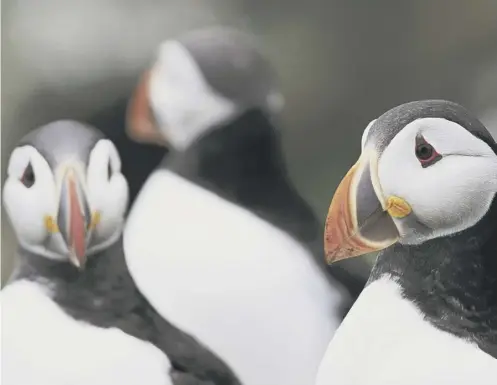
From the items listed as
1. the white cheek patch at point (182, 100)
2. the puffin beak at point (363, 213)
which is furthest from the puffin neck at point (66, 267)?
the puffin beak at point (363, 213)

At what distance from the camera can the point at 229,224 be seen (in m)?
1.49

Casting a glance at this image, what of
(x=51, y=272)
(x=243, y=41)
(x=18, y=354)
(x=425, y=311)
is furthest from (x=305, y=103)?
(x=18, y=354)

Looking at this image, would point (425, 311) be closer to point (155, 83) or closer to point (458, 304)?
point (458, 304)

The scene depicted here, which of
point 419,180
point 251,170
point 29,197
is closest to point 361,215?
point 419,180

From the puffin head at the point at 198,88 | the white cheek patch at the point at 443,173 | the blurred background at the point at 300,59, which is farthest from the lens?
the puffin head at the point at 198,88

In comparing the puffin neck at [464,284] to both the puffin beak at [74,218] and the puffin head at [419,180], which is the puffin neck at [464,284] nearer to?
the puffin head at [419,180]

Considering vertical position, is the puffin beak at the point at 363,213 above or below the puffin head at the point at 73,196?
above

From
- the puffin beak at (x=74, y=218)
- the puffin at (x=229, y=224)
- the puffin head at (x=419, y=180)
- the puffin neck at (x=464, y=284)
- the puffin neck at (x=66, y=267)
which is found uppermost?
the puffin head at (x=419, y=180)

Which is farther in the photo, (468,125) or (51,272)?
(51,272)

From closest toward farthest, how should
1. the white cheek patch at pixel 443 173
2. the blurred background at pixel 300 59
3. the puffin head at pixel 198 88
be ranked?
the white cheek patch at pixel 443 173 < the blurred background at pixel 300 59 < the puffin head at pixel 198 88

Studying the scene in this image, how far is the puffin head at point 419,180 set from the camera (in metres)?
1.17

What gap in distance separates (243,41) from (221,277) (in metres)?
0.47

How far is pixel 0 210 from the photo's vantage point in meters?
1.64

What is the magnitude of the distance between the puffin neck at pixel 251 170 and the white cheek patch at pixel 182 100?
23 millimetres
